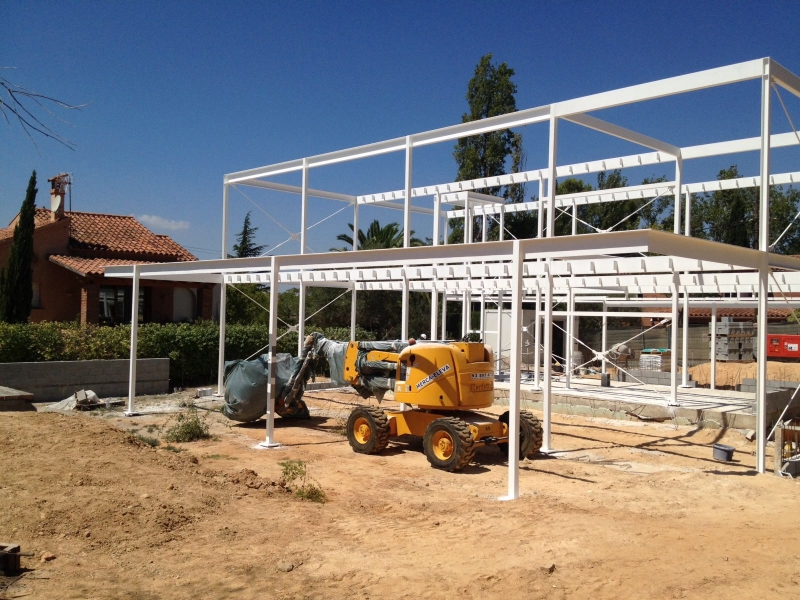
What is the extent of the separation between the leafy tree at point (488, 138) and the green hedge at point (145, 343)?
1431cm

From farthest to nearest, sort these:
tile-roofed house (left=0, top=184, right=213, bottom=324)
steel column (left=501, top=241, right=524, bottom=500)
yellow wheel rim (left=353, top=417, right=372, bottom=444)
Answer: tile-roofed house (left=0, top=184, right=213, bottom=324) < yellow wheel rim (left=353, top=417, right=372, bottom=444) < steel column (left=501, top=241, right=524, bottom=500)

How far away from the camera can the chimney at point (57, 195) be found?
25625 mm

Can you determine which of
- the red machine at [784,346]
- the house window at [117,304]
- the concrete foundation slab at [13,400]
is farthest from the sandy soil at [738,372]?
Answer: the concrete foundation slab at [13,400]

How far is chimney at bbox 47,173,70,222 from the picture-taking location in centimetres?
2562

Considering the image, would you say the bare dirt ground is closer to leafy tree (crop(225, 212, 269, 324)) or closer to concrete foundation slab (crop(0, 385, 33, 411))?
concrete foundation slab (crop(0, 385, 33, 411))

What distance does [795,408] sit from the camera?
15461mm

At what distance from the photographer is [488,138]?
111 ft

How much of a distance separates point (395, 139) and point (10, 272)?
15.2 meters

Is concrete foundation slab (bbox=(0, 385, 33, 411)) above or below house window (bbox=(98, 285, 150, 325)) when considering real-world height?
below

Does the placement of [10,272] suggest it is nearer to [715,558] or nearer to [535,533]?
[535,533]

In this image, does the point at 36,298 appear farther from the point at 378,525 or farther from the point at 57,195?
the point at 378,525

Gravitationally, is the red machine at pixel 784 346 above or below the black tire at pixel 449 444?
above

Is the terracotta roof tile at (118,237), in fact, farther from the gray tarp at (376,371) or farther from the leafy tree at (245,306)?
the gray tarp at (376,371)

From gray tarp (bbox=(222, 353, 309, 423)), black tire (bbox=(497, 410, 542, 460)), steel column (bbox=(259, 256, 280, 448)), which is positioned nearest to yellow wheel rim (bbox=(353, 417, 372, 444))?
steel column (bbox=(259, 256, 280, 448))
